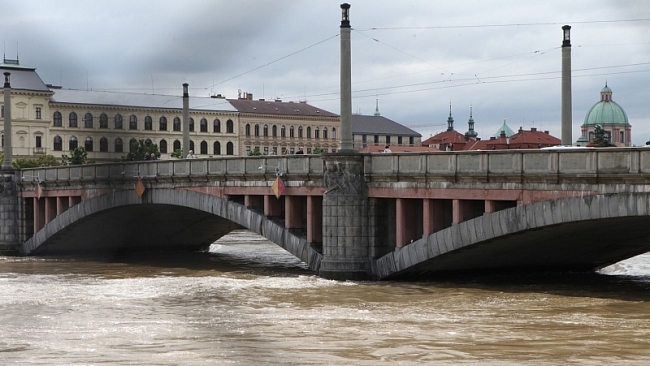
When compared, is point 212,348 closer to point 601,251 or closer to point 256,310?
point 256,310

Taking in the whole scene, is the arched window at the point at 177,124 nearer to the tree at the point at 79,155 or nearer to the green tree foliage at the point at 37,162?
the green tree foliage at the point at 37,162

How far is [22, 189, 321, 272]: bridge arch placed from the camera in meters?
52.9

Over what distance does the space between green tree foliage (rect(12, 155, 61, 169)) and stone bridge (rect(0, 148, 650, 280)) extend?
2382 centimetres

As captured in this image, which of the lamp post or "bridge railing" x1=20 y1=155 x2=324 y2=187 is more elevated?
the lamp post

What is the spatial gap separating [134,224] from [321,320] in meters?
35.0

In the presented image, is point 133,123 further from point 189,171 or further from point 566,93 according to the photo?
point 189,171

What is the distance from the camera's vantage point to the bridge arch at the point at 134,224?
5291 cm

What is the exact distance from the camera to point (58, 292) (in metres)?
40.2

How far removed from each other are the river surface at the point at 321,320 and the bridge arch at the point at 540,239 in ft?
2.83

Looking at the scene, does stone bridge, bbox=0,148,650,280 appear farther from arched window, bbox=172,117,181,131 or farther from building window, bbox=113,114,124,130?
Result: arched window, bbox=172,117,181,131

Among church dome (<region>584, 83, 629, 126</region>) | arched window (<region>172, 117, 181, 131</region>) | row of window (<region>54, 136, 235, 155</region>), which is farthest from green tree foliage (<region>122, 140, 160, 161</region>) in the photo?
church dome (<region>584, 83, 629, 126</region>)

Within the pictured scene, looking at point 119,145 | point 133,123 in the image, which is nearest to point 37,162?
point 133,123

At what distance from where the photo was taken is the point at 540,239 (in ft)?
116

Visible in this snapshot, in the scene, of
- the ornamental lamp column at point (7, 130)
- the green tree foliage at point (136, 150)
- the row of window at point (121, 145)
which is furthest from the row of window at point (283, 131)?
the green tree foliage at point (136, 150)
